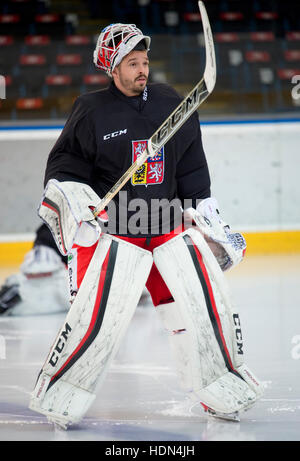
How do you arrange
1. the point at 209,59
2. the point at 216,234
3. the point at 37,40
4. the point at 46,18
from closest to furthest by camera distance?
the point at 209,59
the point at 216,234
the point at 37,40
the point at 46,18

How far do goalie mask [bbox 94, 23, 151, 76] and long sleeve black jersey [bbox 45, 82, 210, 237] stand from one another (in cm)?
10

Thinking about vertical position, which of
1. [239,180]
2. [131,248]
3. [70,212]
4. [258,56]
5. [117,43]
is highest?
[258,56]

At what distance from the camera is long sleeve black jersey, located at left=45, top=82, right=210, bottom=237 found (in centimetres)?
256

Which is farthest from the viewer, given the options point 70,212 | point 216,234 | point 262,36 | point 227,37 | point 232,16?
point 232,16

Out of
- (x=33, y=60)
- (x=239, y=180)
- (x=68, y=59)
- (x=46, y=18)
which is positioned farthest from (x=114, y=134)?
(x=46, y=18)

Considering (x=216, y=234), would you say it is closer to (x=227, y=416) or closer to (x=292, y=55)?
(x=227, y=416)

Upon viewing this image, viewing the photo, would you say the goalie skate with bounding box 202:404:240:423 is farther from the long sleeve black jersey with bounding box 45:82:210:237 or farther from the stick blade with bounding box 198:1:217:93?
the stick blade with bounding box 198:1:217:93

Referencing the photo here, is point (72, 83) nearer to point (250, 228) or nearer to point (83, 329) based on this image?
point (250, 228)

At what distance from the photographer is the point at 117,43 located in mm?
2598

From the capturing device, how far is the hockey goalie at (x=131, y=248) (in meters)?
2.48

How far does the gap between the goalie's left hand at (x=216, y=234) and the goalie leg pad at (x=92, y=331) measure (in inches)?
8.4

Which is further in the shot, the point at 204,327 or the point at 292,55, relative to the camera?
the point at 292,55

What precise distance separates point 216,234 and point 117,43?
0.69m

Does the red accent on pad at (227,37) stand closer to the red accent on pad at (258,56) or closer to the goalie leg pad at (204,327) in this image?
the red accent on pad at (258,56)
